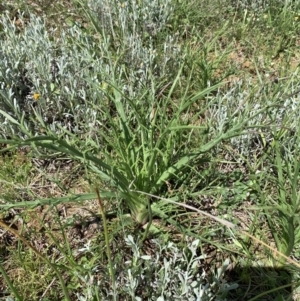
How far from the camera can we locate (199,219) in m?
1.85

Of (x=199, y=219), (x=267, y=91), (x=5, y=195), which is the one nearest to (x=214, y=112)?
(x=267, y=91)

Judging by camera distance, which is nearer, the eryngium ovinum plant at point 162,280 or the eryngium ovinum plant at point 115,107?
the eryngium ovinum plant at point 162,280

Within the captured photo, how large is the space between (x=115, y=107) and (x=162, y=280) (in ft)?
3.67

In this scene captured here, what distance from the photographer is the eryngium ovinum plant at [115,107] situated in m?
1.79

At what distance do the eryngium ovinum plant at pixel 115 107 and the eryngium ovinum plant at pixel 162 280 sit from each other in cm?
23

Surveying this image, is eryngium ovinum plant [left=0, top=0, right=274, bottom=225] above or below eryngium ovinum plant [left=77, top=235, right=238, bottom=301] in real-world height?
above

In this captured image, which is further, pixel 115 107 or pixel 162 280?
pixel 115 107

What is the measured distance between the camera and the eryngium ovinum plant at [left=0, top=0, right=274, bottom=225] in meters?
1.79

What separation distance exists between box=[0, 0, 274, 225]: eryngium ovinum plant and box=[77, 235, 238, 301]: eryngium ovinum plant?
8.9 inches

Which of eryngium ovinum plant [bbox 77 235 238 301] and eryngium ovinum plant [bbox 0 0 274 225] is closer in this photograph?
eryngium ovinum plant [bbox 77 235 238 301]

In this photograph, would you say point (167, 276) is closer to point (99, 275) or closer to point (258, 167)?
point (99, 275)

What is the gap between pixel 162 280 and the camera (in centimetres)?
→ 154

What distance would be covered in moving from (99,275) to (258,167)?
3.28 feet

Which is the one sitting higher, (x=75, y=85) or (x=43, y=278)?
(x=75, y=85)
